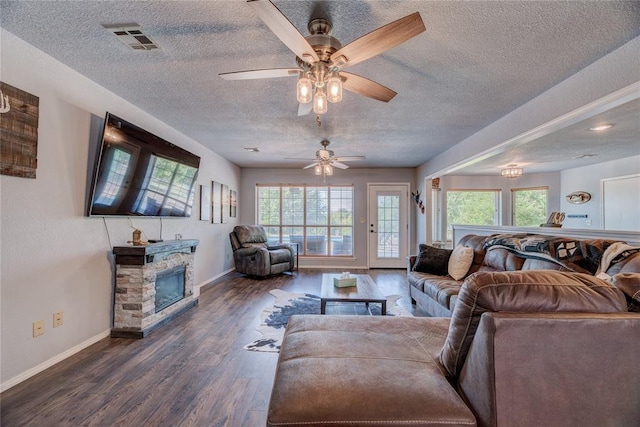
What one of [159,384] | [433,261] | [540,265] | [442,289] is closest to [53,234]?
[159,384]

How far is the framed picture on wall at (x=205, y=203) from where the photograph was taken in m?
4.76

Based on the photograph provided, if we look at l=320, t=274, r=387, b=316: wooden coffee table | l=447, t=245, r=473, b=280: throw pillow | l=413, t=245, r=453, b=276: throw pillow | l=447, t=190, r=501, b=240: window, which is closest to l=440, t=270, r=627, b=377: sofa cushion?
l=320, t=274, r=387, b=316: wooden coffee table

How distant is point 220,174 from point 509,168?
5.82 meters

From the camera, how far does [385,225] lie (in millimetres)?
6812

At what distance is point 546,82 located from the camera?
2475 mm

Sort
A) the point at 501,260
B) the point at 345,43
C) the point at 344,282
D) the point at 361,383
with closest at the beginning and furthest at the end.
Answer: the point at 361,383 → the point at 345,43 → the point at 501,260 → the point at 344,282

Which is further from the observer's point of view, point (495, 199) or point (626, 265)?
point (495, 199)

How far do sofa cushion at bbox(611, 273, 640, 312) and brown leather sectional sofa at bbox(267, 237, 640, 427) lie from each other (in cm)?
1

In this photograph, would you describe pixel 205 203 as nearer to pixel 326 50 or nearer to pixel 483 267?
pixel 326 50

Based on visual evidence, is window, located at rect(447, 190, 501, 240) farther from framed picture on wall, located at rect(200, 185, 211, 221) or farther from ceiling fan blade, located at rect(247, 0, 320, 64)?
ceiling fan blade, located at rect(247, 0, 320, 64)

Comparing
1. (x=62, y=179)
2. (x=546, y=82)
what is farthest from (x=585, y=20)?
(x=62, y=179)

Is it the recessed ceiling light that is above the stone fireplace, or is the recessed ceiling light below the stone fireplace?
above

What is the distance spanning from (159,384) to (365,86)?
2574 mm

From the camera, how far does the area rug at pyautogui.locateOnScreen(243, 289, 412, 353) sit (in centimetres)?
269
